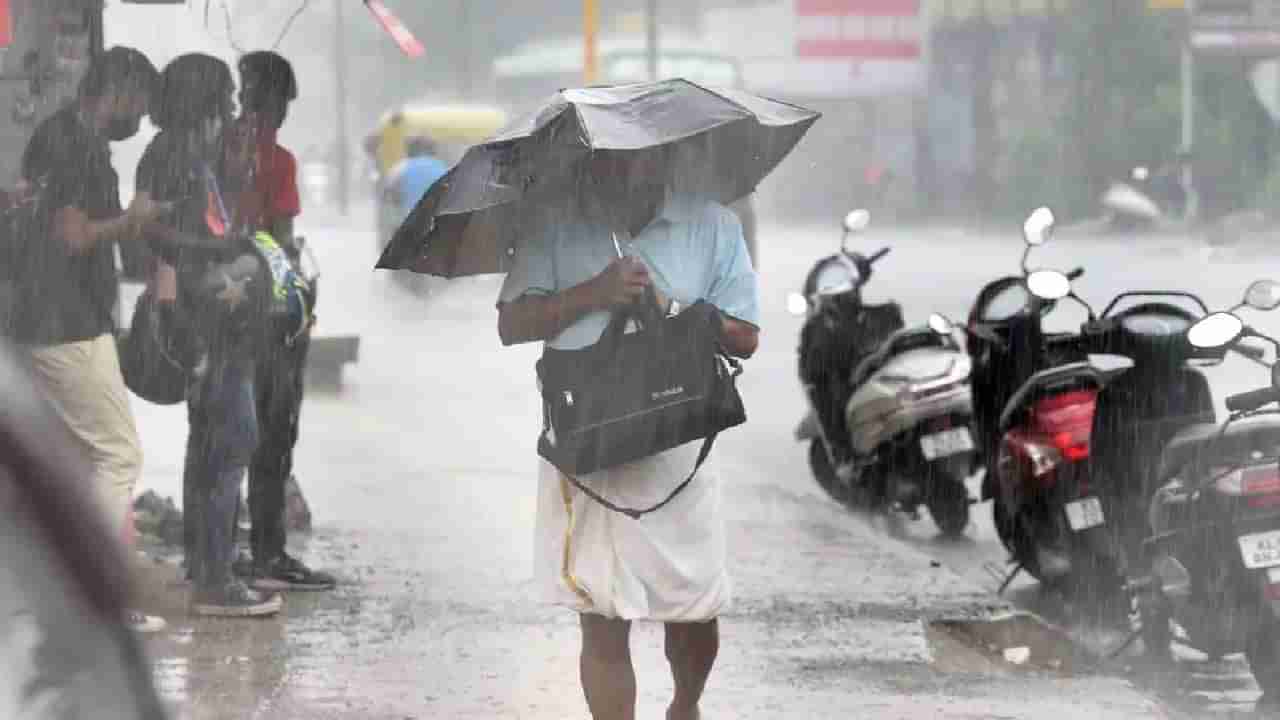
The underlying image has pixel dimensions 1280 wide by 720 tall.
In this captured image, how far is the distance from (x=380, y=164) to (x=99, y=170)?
2791 centimetres

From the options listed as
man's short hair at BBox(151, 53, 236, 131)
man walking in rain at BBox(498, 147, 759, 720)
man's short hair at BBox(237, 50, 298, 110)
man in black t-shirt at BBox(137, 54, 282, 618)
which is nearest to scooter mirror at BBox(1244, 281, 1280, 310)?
man walking in rain at BBox(498, 147, 759, 720)

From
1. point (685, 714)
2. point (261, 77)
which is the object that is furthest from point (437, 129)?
point (685, 714)

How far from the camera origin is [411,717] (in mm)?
6512

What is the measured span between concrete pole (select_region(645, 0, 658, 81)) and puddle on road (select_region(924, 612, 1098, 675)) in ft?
83.3

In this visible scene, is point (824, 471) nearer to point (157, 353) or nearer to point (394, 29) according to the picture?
point (394, 29)

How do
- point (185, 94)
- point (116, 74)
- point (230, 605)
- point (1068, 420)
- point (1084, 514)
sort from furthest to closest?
point (1068, 420)
point (1084, 514)
point (230, 605)
point (185, 94)
point (116, 74)

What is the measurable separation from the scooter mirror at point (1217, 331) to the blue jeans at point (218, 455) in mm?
3004

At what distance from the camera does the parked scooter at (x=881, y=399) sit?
10.2 m

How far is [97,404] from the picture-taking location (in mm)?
7098

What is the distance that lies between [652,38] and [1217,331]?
27552 millimetres

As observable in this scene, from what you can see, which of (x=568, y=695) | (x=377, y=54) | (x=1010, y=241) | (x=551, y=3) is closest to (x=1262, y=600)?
(x=568, y=695)

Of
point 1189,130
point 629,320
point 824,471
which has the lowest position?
point 1189,130

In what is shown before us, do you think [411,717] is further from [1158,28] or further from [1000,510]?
[1158,28]

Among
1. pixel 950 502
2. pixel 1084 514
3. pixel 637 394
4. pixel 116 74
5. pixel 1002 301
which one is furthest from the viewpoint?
pixel 950 502
